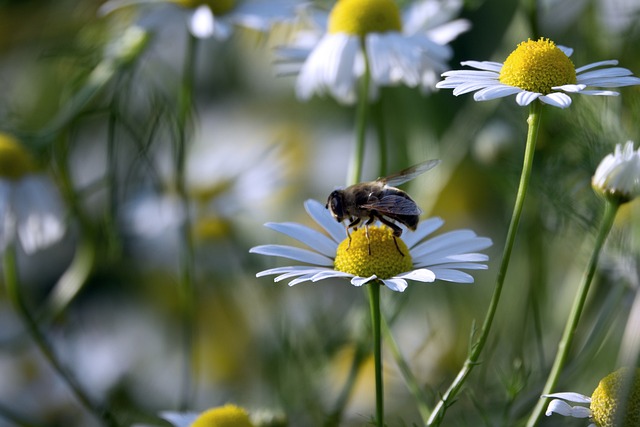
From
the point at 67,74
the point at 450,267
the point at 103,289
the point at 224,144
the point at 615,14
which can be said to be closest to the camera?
the point at 450,267

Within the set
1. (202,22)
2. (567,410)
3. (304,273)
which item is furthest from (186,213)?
(567,410)

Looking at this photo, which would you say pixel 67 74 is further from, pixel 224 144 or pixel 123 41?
pixel 224 144

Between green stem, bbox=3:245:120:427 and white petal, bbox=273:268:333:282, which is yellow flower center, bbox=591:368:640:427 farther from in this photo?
green stem, bbox=3:245:120:427

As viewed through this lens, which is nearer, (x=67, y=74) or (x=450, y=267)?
(x=450, y=267)

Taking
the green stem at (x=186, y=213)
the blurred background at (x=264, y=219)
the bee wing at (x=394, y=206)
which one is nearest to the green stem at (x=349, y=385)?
the blurred background at (x=264, y=219)

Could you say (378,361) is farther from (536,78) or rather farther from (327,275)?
(536,78)

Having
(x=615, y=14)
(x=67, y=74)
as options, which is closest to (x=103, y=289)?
(x=67, y=74)

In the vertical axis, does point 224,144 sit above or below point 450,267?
below
